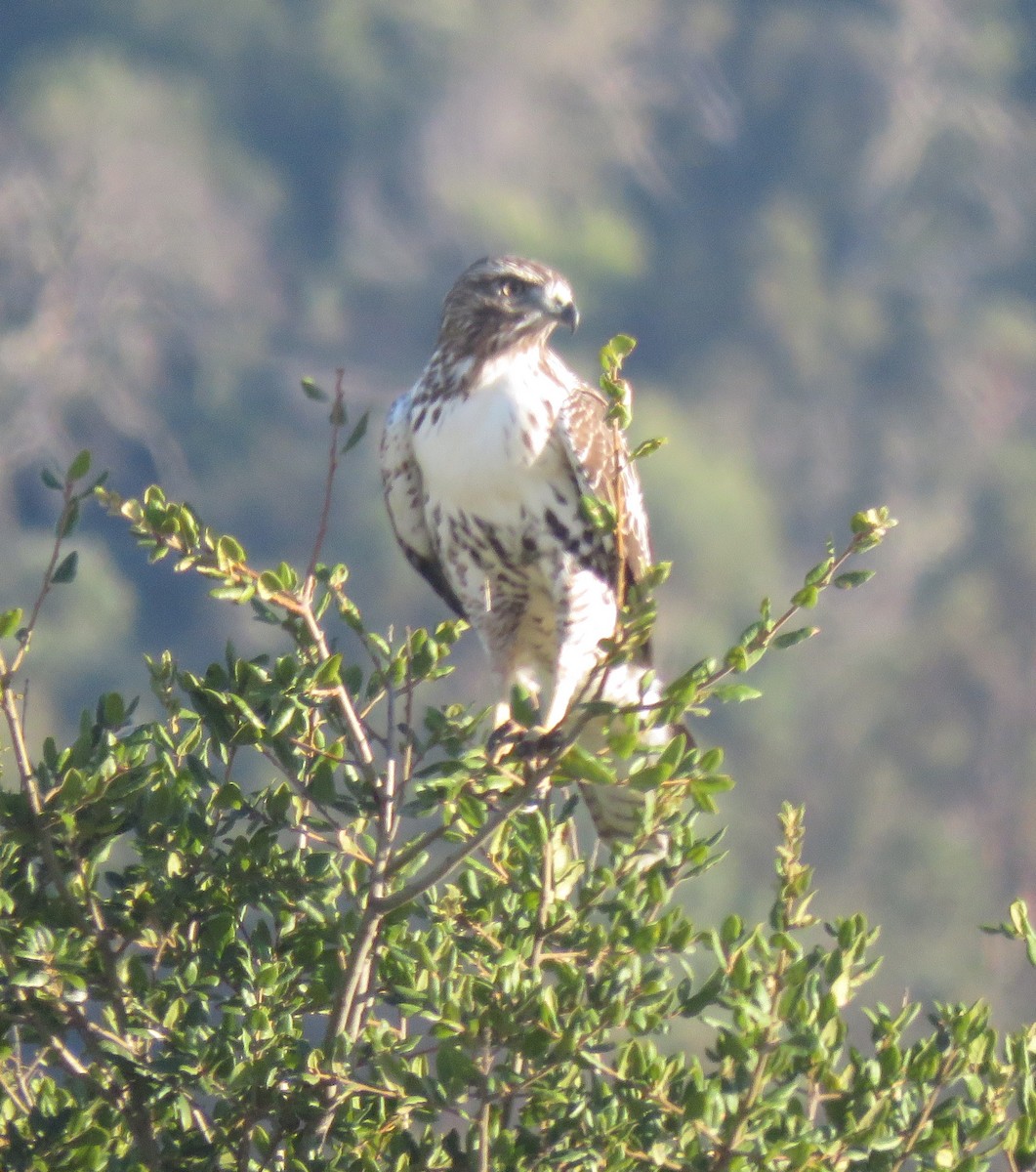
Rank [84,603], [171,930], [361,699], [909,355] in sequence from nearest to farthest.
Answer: [171,930], [361,699], [84,603], [909,355]

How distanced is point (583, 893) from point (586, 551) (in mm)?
1311

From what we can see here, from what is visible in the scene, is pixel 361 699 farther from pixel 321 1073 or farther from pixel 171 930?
pixel 321 1073

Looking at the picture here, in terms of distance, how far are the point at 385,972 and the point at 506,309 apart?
1728 millimetres

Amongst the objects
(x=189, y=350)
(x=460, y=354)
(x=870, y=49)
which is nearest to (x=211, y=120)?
(x=189, y=350)

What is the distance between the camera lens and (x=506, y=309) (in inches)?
166

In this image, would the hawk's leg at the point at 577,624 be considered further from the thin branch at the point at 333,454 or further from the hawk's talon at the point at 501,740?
the thin branch at the point at 333,454

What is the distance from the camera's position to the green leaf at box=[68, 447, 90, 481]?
273 centimetres

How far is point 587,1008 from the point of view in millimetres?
2773

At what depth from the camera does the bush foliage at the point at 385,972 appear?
265 centimetres

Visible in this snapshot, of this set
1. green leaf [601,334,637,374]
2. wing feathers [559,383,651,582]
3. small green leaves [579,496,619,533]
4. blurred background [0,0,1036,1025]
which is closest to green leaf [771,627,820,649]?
small green leaves [579,496,619,533]

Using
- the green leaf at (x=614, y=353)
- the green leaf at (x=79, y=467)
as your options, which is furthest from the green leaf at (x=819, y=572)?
the green leaf at (x=79, y=467)

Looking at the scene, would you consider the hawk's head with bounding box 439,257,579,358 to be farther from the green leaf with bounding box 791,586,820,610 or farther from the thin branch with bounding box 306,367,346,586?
the green leaf with bounding box 791,586,820,610

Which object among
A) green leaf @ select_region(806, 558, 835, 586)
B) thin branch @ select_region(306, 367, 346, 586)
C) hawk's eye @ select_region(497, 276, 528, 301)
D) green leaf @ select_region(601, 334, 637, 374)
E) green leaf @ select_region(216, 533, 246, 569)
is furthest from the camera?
hawk's eye @ select_region(497, 276, 528, 301)

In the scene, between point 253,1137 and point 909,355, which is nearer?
point 253,1137
